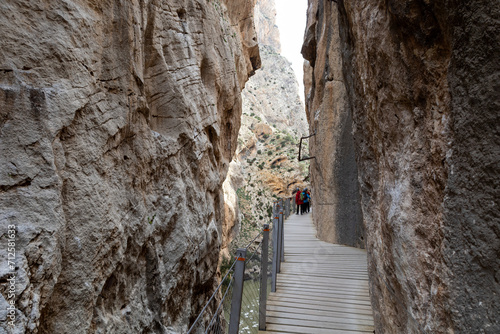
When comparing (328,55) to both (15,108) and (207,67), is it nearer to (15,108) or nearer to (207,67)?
(207,67)

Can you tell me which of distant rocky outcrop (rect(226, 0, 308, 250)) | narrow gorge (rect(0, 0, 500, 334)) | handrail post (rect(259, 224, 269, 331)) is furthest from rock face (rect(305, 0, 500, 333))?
distant rocky outcrop (rect(226, 0, 308, 250))

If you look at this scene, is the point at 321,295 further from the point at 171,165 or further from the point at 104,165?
the point at 104,165

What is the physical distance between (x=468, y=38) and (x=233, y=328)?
365 cm

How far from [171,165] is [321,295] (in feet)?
12.8

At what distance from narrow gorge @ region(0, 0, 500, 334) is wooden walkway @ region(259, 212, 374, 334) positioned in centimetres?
26

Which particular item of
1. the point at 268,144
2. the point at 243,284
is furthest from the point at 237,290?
the point at 268,144

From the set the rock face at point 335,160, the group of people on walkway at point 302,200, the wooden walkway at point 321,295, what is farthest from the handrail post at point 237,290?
the group of people on walkway at point 302,200

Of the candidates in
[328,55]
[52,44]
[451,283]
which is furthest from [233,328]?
[328,55]

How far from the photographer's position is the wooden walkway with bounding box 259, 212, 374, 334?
191 inches

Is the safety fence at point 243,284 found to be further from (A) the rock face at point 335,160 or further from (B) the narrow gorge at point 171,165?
(A) the rock face at point 335,160

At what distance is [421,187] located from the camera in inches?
101

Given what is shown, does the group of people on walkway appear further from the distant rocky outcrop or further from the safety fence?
the safety fence

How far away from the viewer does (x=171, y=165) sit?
5934 mm

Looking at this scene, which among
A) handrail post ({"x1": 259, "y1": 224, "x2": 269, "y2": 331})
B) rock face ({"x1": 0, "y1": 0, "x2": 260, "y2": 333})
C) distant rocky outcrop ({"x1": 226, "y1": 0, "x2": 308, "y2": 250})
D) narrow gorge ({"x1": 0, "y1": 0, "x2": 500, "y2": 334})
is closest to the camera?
narrow gorge ({"x1": 0, "y1": 0, "x2": 500, "y2": 334})
